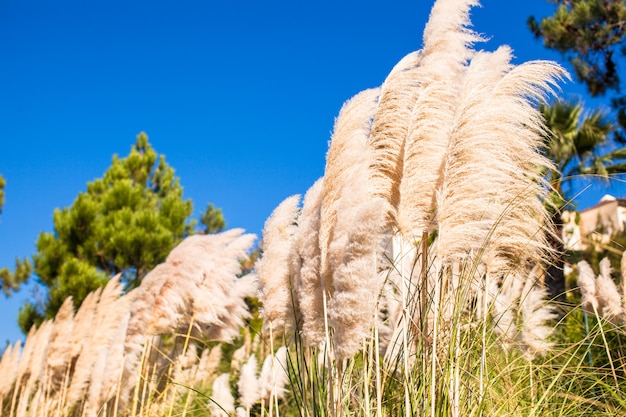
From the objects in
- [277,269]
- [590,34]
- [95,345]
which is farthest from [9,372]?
[590,34]

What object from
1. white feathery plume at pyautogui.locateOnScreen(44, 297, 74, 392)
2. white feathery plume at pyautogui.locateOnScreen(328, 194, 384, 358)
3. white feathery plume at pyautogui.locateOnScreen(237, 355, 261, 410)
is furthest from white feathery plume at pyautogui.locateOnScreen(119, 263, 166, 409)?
white feathery plume at pyautogui.locateOnScreen(328, 194, 384, 358)

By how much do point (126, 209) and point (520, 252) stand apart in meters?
12.8

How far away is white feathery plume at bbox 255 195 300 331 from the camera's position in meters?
2.99

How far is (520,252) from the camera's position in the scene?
289 centimetres

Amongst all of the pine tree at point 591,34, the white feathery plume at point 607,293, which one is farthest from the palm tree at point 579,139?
the white feathery plume at point 607,293

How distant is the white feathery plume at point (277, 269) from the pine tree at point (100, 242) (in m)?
10.6

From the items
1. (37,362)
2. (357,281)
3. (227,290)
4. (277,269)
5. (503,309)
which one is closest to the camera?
(357,281)

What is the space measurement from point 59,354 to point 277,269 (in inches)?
149

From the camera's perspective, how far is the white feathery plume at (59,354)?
5.96 m

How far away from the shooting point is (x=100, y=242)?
14.5m

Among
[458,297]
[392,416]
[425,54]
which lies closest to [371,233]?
[458,297]

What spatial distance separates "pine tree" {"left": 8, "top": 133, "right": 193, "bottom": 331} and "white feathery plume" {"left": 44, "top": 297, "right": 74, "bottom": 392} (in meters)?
6.99

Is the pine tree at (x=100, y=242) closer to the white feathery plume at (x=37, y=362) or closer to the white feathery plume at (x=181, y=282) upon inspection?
the white feathery plume at (x=37, y=362)

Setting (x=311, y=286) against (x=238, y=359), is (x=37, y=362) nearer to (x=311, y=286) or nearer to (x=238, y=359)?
(x=238, y=359)
